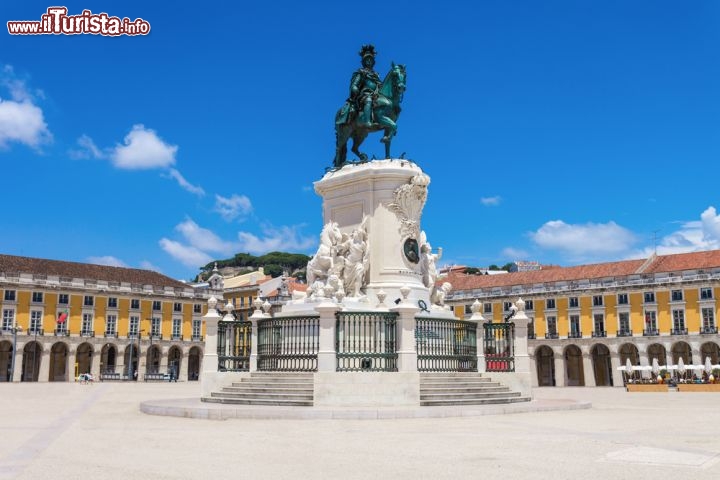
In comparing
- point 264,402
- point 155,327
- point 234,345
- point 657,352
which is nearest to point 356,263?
point 234,345

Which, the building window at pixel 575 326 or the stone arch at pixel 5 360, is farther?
the building window at pixel 575 326

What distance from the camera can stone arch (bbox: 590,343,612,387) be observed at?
2421 inches

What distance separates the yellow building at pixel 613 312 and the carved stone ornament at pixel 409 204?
39911 mm

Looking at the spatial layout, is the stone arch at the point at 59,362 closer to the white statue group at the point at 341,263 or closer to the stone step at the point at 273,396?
the white statue group at the point at 341,263

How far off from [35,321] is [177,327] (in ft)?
44.2

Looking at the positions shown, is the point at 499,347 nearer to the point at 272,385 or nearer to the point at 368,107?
the point at 272,385

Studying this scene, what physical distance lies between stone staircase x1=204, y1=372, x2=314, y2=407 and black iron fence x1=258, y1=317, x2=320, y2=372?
355 mm

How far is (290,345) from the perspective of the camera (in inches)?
627

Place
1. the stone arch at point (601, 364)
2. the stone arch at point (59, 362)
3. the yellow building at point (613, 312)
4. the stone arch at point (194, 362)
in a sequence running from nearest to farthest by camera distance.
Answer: the yellow building at point (613, 312) → the stone arch at point (601, 364) → the stone arch at point (59, 362) → the stone arch at point (194, 362)

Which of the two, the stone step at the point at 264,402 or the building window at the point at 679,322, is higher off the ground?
the building window at the point at 679,322

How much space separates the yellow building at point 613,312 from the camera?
56.6 metres

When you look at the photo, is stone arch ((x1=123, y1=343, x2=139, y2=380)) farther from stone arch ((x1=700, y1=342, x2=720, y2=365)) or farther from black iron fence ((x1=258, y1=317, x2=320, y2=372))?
black iron fence ((x1=258, y1=317, x2=320, y2=372))

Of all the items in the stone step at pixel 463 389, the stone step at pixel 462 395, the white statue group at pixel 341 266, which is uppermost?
the white statue group at pixel 341 266

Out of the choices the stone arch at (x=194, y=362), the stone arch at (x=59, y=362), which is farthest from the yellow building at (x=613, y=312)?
the stone arch at (x=59, y=362)
